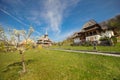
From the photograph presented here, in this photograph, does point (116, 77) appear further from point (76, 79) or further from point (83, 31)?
point (83, 31)

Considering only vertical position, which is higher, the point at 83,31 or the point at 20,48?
the point at 83,31

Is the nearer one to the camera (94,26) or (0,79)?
(0,79)

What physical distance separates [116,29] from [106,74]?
4598 cm

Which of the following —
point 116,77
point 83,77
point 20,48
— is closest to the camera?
point 116,77

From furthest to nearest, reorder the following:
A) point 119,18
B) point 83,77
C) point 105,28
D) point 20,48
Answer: point 119,18 < point 105,28 < point 20,48 < point 83,77

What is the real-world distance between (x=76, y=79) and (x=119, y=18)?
2380 inches

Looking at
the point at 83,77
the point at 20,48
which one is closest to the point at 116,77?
the point at 83,77

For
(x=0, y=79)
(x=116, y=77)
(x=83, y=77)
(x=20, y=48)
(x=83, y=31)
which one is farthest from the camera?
(x=83, y=31)

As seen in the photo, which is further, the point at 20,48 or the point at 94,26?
the point at 94,26

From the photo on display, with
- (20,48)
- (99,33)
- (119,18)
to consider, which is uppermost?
(119,18)

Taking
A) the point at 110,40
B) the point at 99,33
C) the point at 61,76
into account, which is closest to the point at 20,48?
the point at 61,76

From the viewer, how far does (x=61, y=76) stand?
38.7 feet

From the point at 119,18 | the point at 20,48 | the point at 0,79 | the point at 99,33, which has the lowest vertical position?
the point at 0,79

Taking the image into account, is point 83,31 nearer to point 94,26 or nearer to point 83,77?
point 94,26
